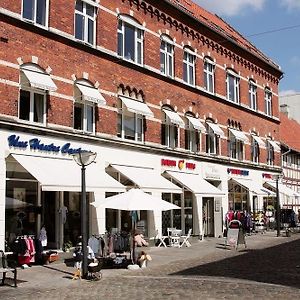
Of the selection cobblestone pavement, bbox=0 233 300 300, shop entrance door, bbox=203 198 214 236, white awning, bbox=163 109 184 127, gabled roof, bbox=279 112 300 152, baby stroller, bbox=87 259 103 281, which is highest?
gabled roof, bbox=279 112 300 152

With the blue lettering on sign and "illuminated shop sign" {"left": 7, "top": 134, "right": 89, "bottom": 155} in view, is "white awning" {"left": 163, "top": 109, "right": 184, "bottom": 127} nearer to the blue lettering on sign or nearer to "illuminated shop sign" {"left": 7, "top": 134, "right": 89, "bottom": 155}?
"illuminated shop sign" {"left": 7, "top": 134, "right": 89, "bottom": 155}

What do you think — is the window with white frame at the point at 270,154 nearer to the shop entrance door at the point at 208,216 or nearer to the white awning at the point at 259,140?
the white awning at the point at 259,140

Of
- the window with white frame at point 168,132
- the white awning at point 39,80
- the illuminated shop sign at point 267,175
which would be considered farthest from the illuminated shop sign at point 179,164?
the illuminated shop sign at point 267,175

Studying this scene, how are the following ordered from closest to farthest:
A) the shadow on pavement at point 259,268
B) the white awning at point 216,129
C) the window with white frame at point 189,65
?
the shadow on pavement at point 259,268, the window with white frame at point 189,65, the white awning at point 216,129

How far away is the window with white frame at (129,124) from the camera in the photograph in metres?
21.0

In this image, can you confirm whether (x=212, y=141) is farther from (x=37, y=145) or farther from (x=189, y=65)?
(x=37, y=145)

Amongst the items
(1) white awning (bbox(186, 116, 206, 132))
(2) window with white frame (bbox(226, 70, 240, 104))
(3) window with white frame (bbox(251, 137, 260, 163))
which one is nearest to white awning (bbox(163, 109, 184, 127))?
(1) white awning (bbox(186, 116, 206, 132))

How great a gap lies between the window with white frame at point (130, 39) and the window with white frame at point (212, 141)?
6.55m

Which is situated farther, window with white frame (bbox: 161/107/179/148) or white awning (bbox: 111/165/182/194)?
window with white frame (bbox: 161/107/179/148)

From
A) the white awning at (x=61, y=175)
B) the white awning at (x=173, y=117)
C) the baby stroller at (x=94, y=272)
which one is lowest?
the baby stroller at (x=94, y=272)

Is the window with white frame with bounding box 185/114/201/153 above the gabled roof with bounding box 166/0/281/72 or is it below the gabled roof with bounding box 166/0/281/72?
below

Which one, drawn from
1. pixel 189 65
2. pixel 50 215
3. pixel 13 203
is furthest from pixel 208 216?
pixel 13 203

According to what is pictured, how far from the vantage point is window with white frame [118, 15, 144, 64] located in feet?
70.6

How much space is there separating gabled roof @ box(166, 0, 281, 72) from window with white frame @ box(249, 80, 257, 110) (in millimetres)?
1995
